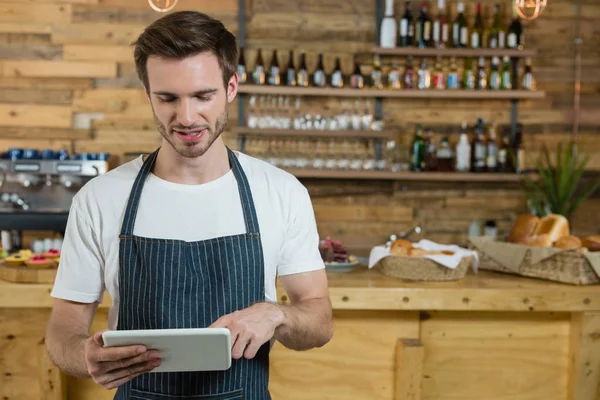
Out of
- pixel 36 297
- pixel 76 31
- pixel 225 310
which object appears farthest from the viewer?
pixel 76 31

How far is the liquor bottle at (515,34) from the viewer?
4.73 meters

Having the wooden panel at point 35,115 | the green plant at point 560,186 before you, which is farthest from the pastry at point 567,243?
the wooden panel at point 35,115

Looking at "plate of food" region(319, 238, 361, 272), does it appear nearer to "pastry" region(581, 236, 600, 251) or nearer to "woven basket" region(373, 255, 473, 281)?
"woven basket" region(373, 255, 473, 281)

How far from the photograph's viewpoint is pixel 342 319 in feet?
9.14

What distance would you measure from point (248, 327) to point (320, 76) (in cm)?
350

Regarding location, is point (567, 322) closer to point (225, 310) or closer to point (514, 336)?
point (514, 336)

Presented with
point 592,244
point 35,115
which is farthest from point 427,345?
point 35,115

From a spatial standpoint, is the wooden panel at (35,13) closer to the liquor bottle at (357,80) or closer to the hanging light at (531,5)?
the liquor bottle at (357,80)

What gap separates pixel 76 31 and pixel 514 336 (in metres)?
3.44

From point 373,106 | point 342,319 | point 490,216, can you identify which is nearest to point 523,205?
point 490,216

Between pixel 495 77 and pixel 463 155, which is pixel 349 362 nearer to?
pixel 463 155

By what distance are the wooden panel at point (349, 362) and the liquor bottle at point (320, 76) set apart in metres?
2.22

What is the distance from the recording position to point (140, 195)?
1605mm

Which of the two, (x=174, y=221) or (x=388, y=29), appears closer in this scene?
(x=174, y=221)
